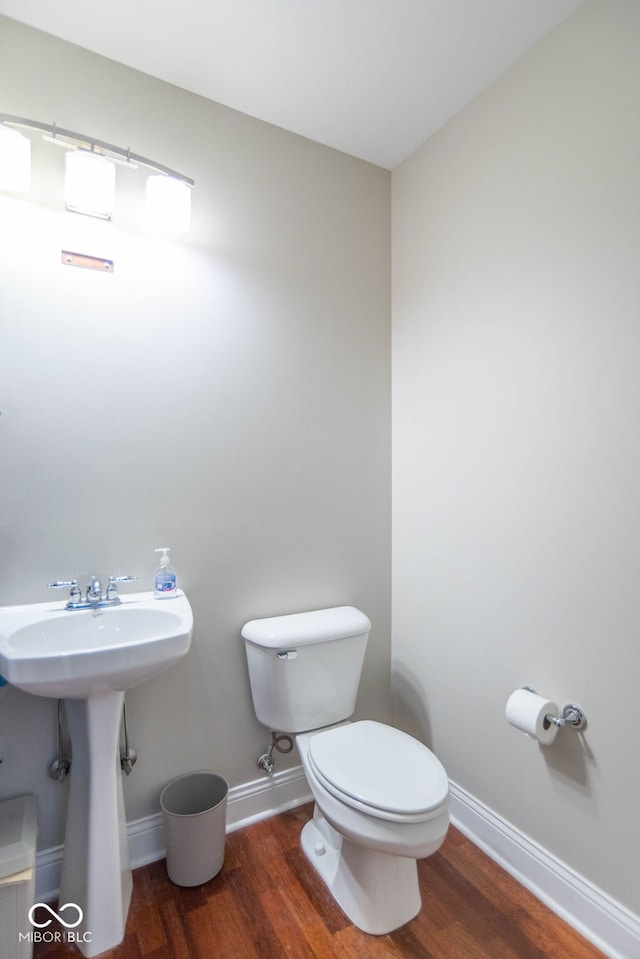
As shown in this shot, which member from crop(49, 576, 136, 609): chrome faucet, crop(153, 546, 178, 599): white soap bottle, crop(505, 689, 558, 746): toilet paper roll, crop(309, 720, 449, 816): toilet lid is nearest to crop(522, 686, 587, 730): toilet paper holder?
crop(505, 689, 558, 746): toilet paper roll

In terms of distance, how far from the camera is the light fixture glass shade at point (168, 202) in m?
1.41

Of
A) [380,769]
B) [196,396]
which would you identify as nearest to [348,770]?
[380,769]

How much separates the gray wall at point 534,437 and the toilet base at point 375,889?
0.40m

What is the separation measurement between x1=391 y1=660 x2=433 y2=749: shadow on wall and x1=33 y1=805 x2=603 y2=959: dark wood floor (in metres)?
0.39

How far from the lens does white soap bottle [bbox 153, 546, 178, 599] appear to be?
145cm

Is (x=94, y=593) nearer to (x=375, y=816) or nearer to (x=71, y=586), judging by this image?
(x=71, y=586)

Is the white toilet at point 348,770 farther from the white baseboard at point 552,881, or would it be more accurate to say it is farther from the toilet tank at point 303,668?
the white baseboard at point 552,881

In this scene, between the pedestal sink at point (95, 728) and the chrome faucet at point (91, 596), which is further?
the chrome faucet at point (91, 596)

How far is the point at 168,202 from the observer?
143 centimetres

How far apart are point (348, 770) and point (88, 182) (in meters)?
1.78

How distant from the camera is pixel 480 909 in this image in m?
1.32

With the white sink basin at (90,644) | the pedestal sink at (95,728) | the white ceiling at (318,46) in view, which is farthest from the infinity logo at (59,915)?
the white ceiling at (318,46)

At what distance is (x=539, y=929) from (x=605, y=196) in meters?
1.94

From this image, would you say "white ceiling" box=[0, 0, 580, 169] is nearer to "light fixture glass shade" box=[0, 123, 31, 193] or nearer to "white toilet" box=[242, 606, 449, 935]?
"light fixture glass shade" box=[0, 123, 31, 193]
